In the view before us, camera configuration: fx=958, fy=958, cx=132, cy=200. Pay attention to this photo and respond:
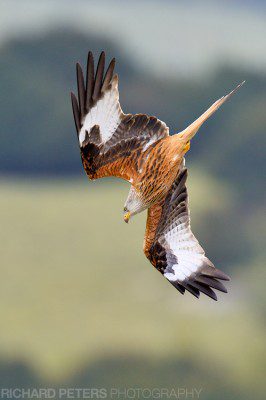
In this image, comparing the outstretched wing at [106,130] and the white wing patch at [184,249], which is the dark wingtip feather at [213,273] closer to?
the white wing patch at [184,249]

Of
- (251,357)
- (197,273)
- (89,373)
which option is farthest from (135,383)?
(197,273)

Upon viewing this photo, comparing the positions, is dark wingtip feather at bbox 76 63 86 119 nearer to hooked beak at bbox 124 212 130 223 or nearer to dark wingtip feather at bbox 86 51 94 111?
dark wingtip feather at bbox 86 51 94 111

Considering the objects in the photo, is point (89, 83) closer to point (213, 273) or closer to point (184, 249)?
point (184, 249)

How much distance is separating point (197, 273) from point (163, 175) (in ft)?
1.70

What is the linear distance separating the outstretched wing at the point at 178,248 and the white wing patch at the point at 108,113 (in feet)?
1.21

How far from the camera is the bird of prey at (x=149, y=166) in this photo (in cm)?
405

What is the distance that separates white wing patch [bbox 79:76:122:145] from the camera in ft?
13.7

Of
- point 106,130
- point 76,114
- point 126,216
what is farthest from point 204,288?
point 76,114

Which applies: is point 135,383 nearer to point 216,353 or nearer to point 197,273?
point 216,353

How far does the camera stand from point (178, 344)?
1964cm

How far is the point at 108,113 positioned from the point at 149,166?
316 millimetres

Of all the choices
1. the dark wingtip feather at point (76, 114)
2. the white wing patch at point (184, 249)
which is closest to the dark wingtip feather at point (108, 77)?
the dark wingtip feather at point (76, 114)

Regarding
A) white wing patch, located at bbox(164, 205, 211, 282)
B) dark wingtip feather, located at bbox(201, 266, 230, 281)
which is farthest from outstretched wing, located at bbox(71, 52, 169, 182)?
dark wingtip feather, located at bbox(201, 266, 230, 281)

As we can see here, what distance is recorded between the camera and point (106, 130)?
4.20 meters
